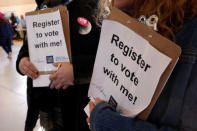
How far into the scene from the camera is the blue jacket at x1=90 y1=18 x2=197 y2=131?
0.40 meters

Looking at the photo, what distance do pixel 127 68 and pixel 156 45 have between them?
113mm

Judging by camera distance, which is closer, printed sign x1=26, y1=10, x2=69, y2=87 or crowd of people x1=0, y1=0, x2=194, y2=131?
crowd of people x1=0, y1=0, x2=194, y2=131

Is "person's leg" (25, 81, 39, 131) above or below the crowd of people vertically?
below

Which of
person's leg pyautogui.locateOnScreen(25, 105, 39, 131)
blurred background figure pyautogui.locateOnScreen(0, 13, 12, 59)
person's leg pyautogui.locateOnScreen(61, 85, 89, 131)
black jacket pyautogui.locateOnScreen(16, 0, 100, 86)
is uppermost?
black jacket pyautogui.locateOnScreen(16, 0, 100, 86)

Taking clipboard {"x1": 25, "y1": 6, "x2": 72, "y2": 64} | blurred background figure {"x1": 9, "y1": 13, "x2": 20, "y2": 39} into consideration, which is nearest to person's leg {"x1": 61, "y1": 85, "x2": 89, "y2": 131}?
clipboard {"x1": 25, "y1": 6, "x2": 72, "y2": 64}

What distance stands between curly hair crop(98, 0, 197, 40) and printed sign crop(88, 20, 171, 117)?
74mm

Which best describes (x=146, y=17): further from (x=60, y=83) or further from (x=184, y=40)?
(x=60, y=83)

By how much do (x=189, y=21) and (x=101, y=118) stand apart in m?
0.35

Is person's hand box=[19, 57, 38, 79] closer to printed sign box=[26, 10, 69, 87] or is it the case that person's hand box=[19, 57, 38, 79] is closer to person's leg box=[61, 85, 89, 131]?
printed sign box=[26, 10, 69, 87]

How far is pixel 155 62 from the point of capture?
1.38 feet

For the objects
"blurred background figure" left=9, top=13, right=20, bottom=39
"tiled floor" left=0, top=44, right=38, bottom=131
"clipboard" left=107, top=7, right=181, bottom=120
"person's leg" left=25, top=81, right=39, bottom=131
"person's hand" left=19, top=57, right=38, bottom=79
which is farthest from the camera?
"blurred background figure" left=9, top=13, right=20, bottom=39

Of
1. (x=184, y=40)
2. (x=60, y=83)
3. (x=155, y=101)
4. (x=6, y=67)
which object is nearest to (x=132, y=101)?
(x=155, y=101)

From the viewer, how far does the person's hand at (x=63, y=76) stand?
0.86m

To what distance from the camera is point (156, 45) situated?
16.5 inches
